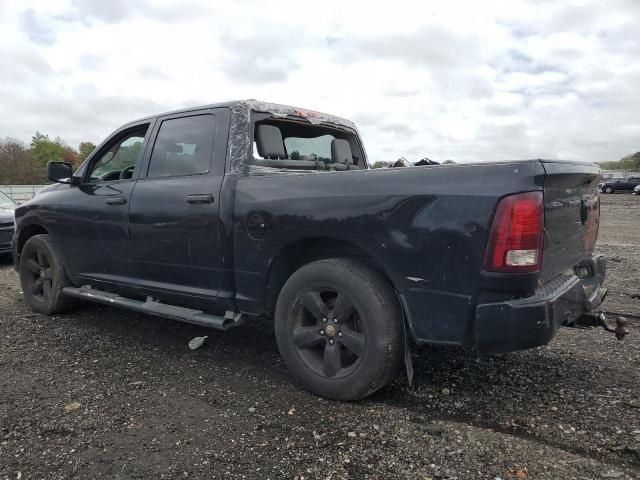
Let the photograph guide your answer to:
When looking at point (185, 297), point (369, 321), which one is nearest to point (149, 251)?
point (185, 297)

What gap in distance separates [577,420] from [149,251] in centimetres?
319

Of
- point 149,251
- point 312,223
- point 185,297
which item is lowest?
point 185,297

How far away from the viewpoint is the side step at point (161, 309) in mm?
3514

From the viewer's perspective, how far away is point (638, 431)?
2.60 m

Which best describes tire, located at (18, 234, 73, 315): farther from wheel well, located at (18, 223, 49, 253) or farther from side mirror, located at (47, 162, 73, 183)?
side mirror, located at (47, 162, 73, 183)

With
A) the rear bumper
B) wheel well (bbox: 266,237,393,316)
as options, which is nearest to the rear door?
wheel well (bbox: 266,237,393,316)

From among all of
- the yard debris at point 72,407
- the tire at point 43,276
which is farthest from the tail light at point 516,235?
the tire at point 43,276

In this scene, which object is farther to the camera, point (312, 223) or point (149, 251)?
point (149, 251)

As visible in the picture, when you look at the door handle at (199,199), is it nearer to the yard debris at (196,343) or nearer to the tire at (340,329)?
the tire at (340,329)

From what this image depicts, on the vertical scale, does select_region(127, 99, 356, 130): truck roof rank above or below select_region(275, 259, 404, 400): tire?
above

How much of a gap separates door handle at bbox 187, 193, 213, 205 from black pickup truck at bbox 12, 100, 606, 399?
0.01 m

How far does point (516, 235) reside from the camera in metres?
2.45

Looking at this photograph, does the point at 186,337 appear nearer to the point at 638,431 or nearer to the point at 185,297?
the point at 185,297

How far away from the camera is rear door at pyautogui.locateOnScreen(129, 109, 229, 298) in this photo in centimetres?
358
